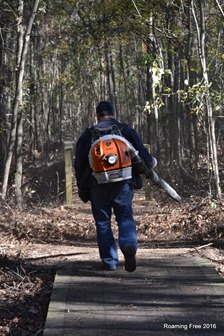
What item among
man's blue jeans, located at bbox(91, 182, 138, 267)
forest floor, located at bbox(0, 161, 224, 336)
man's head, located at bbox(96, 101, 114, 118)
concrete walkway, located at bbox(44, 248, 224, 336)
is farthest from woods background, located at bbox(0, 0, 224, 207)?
concrete walkway, located at bbox(44, 248, 224, 336)

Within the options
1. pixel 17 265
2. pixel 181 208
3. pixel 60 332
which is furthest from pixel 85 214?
pixel 60 332

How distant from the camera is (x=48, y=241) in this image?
Result: 362 inches

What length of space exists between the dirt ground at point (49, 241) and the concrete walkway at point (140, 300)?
26 cm

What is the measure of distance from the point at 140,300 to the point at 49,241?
379 cm

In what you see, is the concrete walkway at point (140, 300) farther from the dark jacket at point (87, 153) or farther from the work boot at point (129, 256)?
the dark jacket at point (87, 153)

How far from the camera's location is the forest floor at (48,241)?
5.80 m

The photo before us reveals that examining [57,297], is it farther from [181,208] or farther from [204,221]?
[181,208]

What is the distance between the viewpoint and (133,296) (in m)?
5.73

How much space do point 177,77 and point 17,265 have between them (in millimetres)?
15137

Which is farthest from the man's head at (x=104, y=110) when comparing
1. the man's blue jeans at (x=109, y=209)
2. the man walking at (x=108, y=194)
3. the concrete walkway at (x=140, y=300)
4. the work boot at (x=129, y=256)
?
the concrete walkway at (x=140, y=300)

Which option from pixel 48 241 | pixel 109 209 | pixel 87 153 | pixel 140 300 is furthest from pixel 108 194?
pixel 48 241

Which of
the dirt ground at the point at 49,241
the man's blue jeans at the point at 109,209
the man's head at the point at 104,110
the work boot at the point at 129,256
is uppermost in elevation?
the man's head at the point at 104,110

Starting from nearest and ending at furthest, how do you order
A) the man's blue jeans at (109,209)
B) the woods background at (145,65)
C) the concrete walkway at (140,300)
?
the concrete walkway at (140,300)
the man's blue jeans at (109,209)
the woods background at (145,65)

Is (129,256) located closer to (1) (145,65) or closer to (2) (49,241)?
(2) (49,241)
